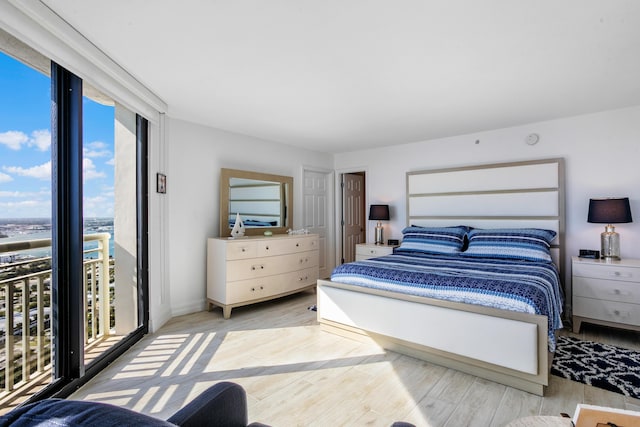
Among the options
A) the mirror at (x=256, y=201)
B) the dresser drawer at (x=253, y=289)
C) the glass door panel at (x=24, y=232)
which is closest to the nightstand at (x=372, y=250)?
the mirror at (x=256, y=201)

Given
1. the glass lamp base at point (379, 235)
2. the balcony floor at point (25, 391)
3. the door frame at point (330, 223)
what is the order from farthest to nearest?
the door frame at point (330, 223)
the glass lamp base at point (379, 235)
the balcony floor at point (25, 391)

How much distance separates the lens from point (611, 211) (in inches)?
127

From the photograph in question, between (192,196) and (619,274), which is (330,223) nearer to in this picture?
(192,196)

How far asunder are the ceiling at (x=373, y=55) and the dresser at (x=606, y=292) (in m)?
1.63

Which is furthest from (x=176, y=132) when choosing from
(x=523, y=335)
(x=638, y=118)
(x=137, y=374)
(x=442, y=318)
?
(x=638, y=118)

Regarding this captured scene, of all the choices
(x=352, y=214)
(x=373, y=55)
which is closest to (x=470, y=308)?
(x=373, y=55)

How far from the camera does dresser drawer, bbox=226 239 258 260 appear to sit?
12.2 feet

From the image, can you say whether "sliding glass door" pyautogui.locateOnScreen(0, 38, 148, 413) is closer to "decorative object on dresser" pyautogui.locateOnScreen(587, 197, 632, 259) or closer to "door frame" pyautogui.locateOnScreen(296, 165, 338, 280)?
"door frame" pyautogui.locateOnScreen(296, 165, 338, 280)

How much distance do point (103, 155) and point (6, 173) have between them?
0.94m

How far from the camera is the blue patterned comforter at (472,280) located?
228 cm

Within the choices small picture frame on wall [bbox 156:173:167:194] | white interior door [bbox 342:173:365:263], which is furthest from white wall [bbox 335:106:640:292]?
small picture frame on wall [bbox 156:173:167:194]

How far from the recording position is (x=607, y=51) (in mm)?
2215

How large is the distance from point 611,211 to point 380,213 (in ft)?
8.78

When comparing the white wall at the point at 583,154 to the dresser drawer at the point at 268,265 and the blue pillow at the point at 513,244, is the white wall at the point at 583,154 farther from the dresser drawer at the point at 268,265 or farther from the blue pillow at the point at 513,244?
the dresser drawer at the point at 268,265
